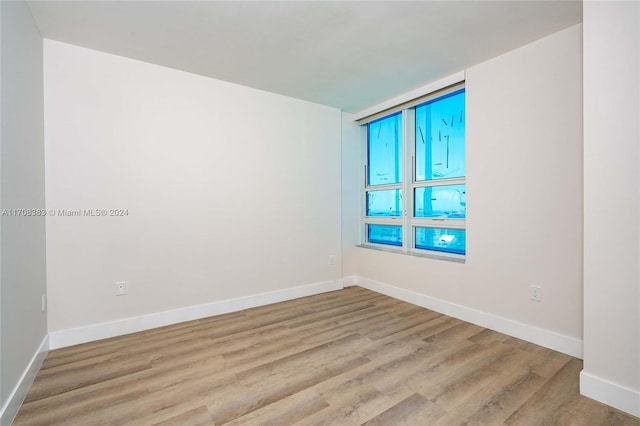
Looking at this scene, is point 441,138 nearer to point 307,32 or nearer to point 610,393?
point 307,32

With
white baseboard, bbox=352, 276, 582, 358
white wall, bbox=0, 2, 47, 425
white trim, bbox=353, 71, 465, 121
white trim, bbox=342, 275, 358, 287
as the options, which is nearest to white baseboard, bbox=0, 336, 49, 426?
white wall, bbox=0, 2, 47, 425

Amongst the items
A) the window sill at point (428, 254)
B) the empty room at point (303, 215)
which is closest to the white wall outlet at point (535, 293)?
the empty room at point (303, 215)

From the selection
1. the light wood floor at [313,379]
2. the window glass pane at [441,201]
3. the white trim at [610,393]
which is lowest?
the light wood floor at [313,379]

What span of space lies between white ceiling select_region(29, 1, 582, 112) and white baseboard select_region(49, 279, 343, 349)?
2.43 meters

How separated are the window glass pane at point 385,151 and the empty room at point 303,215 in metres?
0.17

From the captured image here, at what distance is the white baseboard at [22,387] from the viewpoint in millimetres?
1473

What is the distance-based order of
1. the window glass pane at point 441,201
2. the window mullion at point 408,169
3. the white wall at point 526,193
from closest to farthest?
the white wall at point 526,193 < the window glass pane at point 441,201 < the window mullion at point 408,169

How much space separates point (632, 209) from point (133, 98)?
3.78 meters

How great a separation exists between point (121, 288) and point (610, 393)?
3649mm

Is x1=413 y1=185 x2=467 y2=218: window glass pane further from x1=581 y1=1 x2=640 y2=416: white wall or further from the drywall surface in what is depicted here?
x1=581 y1=1 x2=640 y2=416: white wall

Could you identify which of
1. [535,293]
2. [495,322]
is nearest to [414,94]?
[535,293]

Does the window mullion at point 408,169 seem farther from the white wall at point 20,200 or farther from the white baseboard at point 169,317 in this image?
the white wall at point 20,200

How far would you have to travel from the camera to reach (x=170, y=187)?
2.87m

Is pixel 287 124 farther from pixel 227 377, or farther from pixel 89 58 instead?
pixel 227 377
